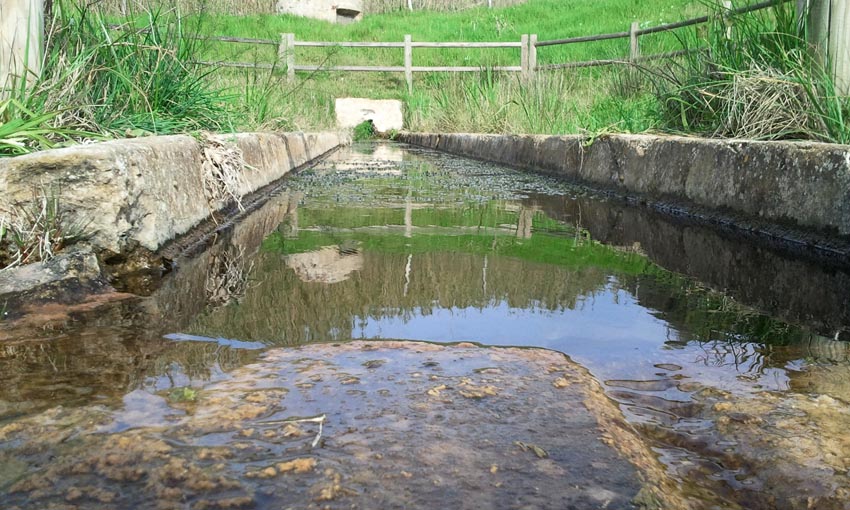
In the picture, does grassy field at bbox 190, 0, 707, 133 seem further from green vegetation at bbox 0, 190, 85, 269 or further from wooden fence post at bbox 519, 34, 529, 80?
green vegetation at bbox 0, 190, 85, 269

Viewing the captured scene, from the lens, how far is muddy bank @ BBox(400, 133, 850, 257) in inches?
99.0

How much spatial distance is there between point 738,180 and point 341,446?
8.69 feet

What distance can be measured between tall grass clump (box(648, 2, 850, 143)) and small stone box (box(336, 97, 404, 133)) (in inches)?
440

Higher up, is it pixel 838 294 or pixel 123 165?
pixel 123 165

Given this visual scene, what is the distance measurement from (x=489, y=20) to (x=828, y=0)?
18.6m

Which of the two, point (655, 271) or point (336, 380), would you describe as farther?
point (655, 271)

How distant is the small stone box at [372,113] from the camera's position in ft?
49.4

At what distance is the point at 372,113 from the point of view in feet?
49.5

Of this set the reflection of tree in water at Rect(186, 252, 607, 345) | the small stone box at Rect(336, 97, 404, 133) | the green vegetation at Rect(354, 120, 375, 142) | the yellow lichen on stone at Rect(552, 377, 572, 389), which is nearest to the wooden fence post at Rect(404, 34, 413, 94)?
the small stone box at Rect(336, 97, 404, 133)

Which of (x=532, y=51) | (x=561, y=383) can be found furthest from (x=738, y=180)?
(x=532, y=51)

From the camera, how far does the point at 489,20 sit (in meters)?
20.8

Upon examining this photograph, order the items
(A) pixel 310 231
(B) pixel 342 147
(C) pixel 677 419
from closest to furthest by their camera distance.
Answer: (C) pixel 677 419 → (A) pixel 310 231 → (B) pixel 342 147

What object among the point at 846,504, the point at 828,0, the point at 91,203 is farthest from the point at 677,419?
the point at 828,0

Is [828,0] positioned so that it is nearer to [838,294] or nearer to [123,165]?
[838,294]
